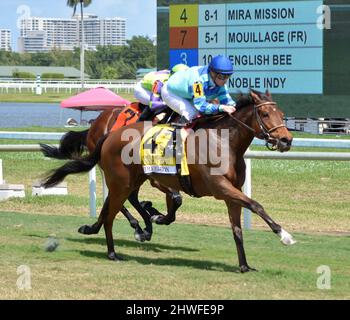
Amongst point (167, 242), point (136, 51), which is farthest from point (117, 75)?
point (167, 242)

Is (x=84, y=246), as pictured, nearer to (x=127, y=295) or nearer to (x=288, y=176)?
(x=127, y=295)

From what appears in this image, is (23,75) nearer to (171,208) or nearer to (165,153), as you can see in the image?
(171,208)

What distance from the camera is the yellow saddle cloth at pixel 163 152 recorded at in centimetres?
780

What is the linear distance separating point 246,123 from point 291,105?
6.31 m

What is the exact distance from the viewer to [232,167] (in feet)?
24.7

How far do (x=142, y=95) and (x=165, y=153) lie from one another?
193cm

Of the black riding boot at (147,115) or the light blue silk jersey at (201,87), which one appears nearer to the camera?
the light blue silk jersey at (201,87)

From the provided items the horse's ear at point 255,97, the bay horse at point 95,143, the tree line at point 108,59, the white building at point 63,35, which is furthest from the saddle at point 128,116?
the white building at point 63,35

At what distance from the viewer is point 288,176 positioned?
15.7m

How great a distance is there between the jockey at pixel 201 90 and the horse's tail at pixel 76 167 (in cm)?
112

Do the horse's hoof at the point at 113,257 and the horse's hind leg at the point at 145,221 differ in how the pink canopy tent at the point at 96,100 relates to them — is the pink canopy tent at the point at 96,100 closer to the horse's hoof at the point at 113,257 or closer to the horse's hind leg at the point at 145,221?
the horse's hind leg at the point at 145,221

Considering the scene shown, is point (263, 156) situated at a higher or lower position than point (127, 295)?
higher

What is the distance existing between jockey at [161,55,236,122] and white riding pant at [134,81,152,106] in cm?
138

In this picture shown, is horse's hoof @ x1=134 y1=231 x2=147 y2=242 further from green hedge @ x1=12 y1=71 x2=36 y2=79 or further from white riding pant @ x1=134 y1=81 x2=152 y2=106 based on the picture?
green hedge @ x1=12 y1=71 x2=36 y2=79
